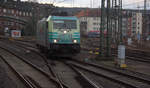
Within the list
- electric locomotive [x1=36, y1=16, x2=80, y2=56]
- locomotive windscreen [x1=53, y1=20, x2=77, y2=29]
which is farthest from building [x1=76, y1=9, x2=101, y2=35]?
electric locomotive [x1=36, y1=16, x2=80, y2=56]

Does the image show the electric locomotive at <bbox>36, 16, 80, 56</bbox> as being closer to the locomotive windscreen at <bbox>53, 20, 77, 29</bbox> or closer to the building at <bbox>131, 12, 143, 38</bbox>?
the locomotive windscreen at <bbox>53, 20, 77, 29</bbox>

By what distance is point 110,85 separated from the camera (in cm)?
899

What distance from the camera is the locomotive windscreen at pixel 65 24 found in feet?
56.5

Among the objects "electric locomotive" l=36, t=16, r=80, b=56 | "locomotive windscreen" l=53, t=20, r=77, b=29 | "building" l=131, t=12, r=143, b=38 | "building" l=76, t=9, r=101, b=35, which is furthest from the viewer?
"building" l=76, t=9, r=101, b=35

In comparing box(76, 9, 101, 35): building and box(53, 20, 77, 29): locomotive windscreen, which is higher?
box(76, 9, 101, 35): building

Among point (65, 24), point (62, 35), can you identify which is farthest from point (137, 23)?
point (62, 35)

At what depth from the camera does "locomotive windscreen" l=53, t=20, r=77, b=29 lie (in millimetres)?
17219

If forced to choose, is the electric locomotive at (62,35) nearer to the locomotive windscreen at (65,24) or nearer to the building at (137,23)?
the locomotive windscreen at (65,24)

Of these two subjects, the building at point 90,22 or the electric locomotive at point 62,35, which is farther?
the building at point 90,22

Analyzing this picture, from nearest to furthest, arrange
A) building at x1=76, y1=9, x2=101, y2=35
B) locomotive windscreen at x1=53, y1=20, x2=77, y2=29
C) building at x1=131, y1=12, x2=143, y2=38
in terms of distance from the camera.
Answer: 1. locomotive windscreen at x1=53, y1=20, x2=77, y2=29
2. building at x1=131, y1=12, x2=143, y2=38
3. building at x1=76, y1=9, x2=101, y2=35

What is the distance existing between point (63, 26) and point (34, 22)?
108 feet

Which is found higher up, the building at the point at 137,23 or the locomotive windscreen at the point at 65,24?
the building at the point at 137,23

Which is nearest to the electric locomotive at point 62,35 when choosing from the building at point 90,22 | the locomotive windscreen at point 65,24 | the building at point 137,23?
the locomotive windscreen at point 65,24

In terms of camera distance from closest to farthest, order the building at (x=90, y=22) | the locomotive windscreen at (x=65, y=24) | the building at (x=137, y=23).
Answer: the locomotive windscreen at (x=65, y=24)
the building at (x=137, y=23)
the building at (x=90, y=22)
